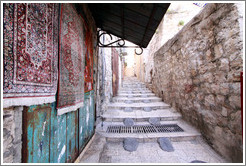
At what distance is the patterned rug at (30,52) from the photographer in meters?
0.72

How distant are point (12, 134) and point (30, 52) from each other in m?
0.67

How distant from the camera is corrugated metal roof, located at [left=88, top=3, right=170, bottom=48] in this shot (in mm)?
1612

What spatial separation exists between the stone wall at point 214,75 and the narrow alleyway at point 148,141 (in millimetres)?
272

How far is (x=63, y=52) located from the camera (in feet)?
4.13

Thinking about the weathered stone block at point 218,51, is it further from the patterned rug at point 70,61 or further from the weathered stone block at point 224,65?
the patterned rug at point 70,61

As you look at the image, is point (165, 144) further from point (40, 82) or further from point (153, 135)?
point (40, 82)

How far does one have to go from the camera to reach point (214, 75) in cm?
208

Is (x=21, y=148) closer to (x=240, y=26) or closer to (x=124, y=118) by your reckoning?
(x=124, y=118)

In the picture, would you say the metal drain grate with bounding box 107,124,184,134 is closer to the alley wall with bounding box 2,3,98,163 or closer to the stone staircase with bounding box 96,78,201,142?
the stone staircase with bounding box 96,78,201,142

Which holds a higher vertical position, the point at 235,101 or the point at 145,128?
the point at 235,101

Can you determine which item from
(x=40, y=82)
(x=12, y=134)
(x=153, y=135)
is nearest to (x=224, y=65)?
(x=153, y=135)

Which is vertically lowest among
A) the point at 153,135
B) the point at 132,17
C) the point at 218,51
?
the point at 153,135

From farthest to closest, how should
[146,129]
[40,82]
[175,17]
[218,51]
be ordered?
[175,17]
[146,129]
[218,51]
[40,82]

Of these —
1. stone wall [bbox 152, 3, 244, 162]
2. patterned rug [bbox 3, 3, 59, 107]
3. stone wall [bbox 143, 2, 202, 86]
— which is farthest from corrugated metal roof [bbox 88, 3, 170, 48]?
stone wall [bbox 143, 2, 202, 86]
